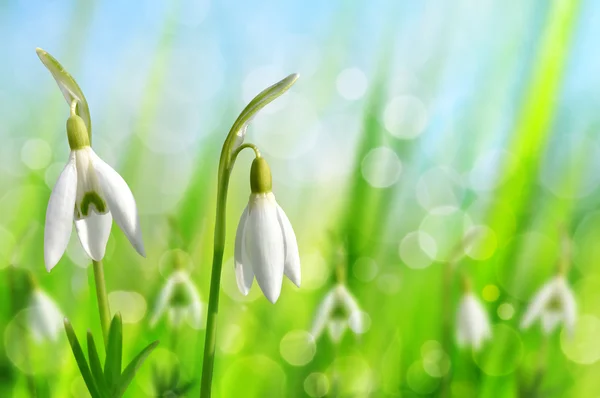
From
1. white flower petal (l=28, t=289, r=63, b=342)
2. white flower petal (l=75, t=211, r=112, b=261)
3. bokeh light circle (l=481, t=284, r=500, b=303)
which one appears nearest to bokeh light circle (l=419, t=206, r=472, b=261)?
bokeh light circle (l=481, t=284, r=500, b=303)

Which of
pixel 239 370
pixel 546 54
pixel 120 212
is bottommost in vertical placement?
pixel 239 370

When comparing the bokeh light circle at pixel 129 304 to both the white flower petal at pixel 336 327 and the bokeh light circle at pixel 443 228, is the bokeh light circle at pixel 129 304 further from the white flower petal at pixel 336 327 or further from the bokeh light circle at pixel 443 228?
the bokeh light circle at pixel 443 228

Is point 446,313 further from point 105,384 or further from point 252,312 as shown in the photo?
point 105,384

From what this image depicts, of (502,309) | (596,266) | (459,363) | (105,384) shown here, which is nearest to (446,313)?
(459,363)

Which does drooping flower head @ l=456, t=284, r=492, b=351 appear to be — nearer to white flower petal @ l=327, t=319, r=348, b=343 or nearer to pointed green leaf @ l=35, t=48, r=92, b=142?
white flower petal @ l=327, t=319, r=348, b=343

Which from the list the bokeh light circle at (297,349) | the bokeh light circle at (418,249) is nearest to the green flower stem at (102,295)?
the bokeh light circle at (297,349)

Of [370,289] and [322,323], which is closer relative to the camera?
[322,323]
